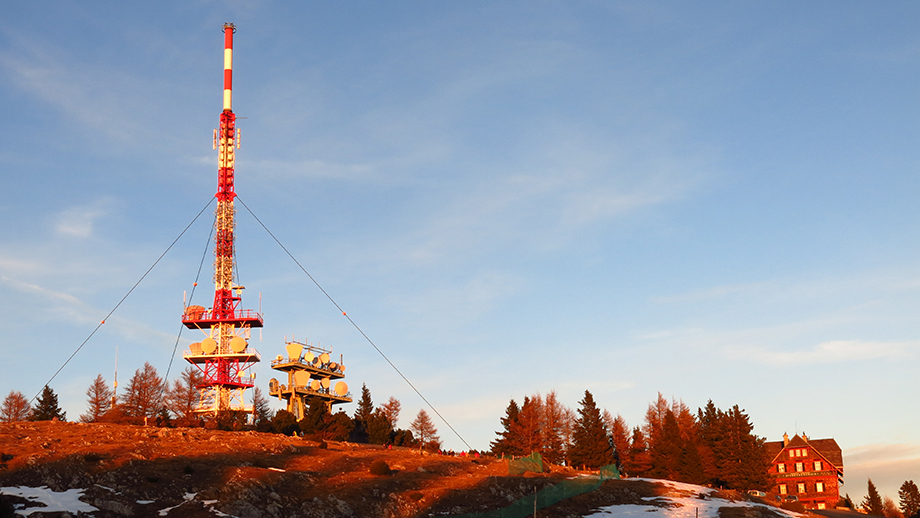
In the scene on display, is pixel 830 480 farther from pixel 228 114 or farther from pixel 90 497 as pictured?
pixel 90 497

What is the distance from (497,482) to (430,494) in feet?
21.5

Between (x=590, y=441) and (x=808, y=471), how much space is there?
48288 mm

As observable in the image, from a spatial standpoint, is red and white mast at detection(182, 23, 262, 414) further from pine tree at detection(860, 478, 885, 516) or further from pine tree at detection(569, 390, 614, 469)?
pine tree at detection(860, 478, 885, 516)

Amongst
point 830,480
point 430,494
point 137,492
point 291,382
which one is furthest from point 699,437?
point 137,492

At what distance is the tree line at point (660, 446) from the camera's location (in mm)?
91875

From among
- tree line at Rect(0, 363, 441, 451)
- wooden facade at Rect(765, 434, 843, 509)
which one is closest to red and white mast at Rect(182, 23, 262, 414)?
tree line at Rect(0, 363, 441, 451)

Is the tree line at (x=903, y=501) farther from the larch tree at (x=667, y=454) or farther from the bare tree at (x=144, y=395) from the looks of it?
the bare tree at (x=144, y=395)

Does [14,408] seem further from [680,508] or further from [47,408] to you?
[680,508]

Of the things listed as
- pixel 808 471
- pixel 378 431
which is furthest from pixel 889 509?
A: pixel 378 431

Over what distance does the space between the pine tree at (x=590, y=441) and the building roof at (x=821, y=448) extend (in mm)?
40798

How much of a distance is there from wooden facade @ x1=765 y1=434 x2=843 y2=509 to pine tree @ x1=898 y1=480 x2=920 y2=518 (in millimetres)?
13122

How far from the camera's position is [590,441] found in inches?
3856

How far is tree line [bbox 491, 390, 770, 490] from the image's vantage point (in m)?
91.9

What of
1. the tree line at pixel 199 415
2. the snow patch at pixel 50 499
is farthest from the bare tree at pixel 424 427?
the snow patch at pixel 50 499
